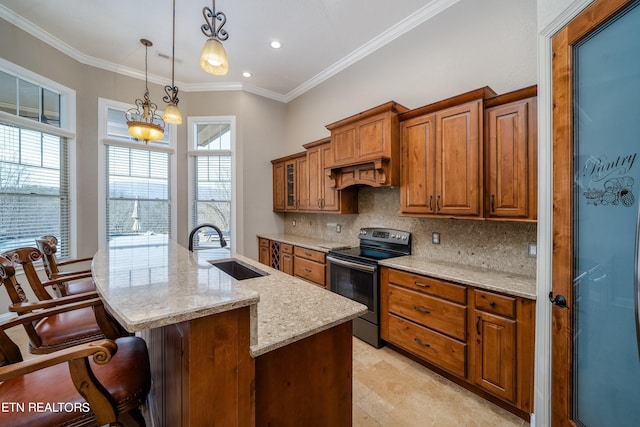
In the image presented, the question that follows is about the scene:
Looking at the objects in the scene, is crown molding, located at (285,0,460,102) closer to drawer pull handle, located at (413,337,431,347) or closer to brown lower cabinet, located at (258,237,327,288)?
brown lower cabinet, located at (258,237,327,288)

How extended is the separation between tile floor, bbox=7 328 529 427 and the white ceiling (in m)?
3.62

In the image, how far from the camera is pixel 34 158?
3340 millimetres

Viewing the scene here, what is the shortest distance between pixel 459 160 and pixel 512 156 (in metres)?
0.37

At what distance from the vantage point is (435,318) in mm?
2215

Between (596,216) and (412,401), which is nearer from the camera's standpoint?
(596,216)

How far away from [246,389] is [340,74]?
4156 millimetres

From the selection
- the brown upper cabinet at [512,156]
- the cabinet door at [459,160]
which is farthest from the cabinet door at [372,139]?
the brown upper cabinet at [512,156]

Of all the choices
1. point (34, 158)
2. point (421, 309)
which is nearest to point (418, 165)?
point (421, 309)

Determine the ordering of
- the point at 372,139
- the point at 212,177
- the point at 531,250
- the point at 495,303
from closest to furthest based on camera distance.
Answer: the point at 495,303 < the point at 531,250 < the point at 372,139 < the point at 212,177

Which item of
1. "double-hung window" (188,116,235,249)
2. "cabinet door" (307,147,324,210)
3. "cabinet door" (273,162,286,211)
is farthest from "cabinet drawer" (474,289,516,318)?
"double-hung window" (188,116,235,249)

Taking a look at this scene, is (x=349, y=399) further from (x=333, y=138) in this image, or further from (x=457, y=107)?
(x=333, y=138)

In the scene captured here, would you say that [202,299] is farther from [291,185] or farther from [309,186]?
[291,185]

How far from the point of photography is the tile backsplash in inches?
85.9

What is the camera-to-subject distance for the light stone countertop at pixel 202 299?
784 millimetres
